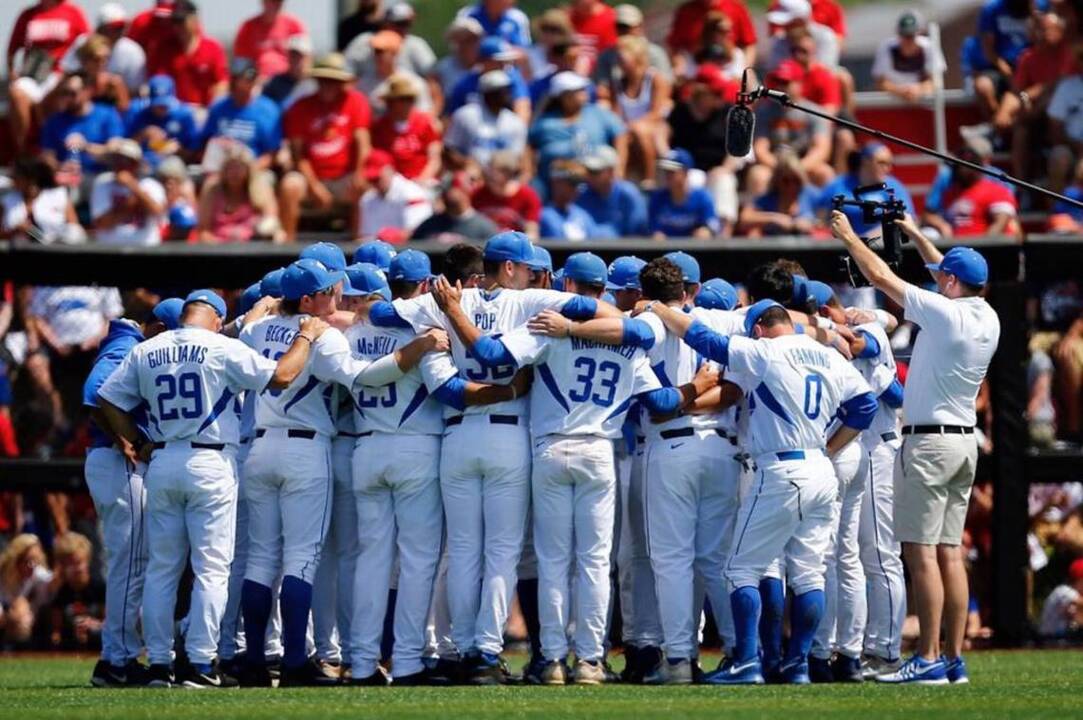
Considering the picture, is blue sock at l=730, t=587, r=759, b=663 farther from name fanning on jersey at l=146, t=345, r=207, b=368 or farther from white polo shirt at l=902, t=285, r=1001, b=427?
name fanning on jersey at l=146, t=345, r=207, b=368

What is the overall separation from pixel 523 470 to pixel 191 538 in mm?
1741

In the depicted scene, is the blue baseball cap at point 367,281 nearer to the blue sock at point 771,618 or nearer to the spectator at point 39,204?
the blue sock at point 771,618

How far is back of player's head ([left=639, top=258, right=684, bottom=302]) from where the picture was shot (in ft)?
37.2

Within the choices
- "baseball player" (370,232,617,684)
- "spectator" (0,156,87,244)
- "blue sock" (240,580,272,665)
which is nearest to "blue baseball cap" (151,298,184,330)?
"baseball player" (370,232,617,684)

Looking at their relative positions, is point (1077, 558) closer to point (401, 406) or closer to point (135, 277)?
point (401, 406)

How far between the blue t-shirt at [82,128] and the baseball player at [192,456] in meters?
6.55

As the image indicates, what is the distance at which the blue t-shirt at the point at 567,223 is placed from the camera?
1591 centimetres

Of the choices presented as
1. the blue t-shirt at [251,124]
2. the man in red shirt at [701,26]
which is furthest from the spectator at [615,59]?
the blue t-shirt at [251,124]

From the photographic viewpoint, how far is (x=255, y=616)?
11.4 metres

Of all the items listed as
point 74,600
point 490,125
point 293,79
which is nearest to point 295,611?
point 74,600

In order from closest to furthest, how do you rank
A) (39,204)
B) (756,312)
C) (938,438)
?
1. (938,438)
2. (756,312)
3. (39,204)

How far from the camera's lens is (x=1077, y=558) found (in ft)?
48.0

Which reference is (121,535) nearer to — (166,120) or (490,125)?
(490,125)

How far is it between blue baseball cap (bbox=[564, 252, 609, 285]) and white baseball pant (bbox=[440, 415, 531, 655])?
32.7 inches
